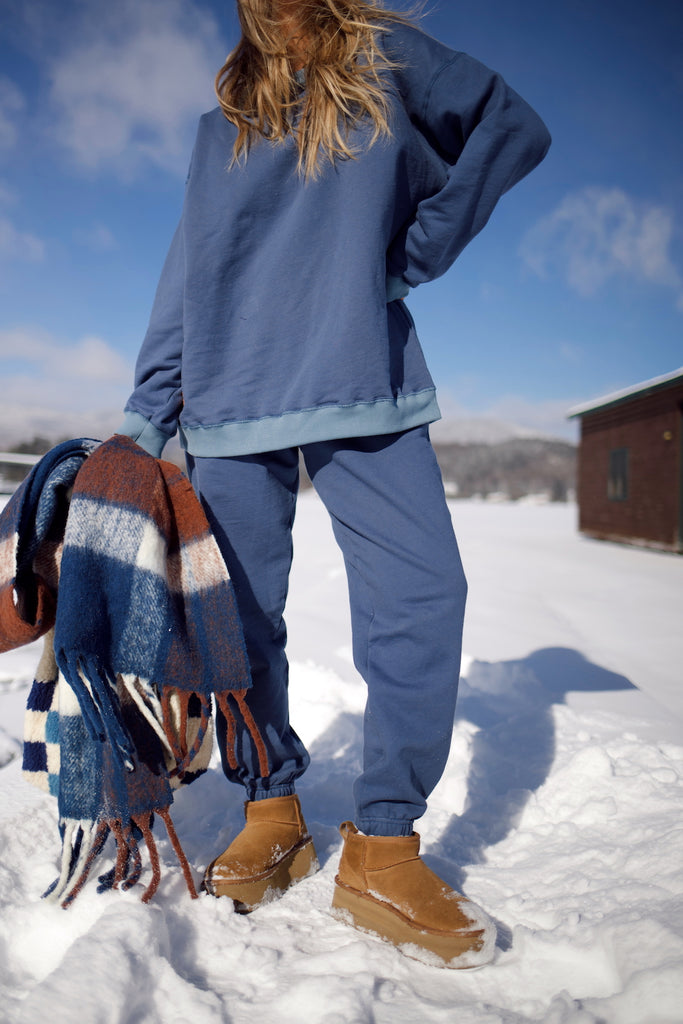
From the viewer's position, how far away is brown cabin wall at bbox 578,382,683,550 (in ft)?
32.9

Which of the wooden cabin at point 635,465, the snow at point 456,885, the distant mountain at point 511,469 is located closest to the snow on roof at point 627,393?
the wooden cabin at point 635,465

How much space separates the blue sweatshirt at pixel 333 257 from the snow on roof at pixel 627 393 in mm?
9942

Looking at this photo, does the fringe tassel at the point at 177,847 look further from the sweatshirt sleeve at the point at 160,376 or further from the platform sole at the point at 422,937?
the sweatshirt sleeve at the point at 160,376

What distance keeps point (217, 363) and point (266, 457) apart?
215 mm

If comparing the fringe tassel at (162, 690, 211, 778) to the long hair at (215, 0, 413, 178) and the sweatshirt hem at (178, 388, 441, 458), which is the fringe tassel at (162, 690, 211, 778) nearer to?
the sweatshirt hem at (178, 388, 441, 458)

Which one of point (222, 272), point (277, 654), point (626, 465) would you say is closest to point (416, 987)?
point (277, 654)

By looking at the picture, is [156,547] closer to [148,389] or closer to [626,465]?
[148,389]

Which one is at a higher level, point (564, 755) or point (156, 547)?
point (156, 547)

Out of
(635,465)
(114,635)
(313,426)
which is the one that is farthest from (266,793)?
(635,465)

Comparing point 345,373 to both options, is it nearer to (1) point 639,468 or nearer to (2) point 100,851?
(2) point 100,851

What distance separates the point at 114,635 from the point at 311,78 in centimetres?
109

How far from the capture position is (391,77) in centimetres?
114

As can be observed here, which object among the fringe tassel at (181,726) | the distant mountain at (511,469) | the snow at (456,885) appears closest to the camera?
the snow at (456,885)

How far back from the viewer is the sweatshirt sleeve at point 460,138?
1087 mm
